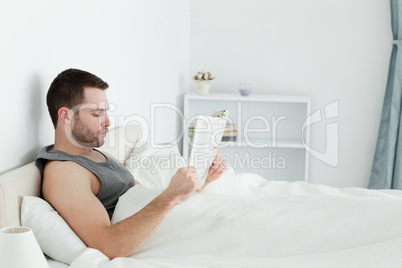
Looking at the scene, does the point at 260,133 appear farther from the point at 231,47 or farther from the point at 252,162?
the point at 231,47

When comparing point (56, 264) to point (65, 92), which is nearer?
point (56, 264)

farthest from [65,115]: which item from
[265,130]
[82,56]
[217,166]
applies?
[265,130]

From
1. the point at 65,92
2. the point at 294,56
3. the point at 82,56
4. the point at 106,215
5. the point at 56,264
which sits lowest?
the point at 56,264

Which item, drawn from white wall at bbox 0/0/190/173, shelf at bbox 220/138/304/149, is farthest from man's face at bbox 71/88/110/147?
shelf at bbox 220/138/304/149

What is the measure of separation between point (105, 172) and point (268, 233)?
0.59 metres

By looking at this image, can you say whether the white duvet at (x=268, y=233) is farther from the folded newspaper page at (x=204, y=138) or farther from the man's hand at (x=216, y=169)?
the man's hand at (x=216, y=169)

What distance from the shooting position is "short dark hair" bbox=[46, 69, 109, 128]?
5.76ft

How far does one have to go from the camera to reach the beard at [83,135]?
1783 mm

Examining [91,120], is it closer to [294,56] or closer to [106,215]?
[106,215]

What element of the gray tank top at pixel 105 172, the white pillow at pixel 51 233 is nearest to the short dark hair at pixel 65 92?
the gray tank top at pixel 105 172

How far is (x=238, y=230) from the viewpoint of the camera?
1.58 metres

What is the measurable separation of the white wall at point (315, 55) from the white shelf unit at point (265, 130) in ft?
0.35

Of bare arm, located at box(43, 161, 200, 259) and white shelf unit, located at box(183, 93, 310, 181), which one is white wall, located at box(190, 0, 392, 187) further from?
bare arm, located at box(43, 161, 200, 259)

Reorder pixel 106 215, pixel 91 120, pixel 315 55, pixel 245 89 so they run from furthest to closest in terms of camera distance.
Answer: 1. pixel 315 55
2. pixel 245 89
3. pixel 91 120
4. pixel 106 215
